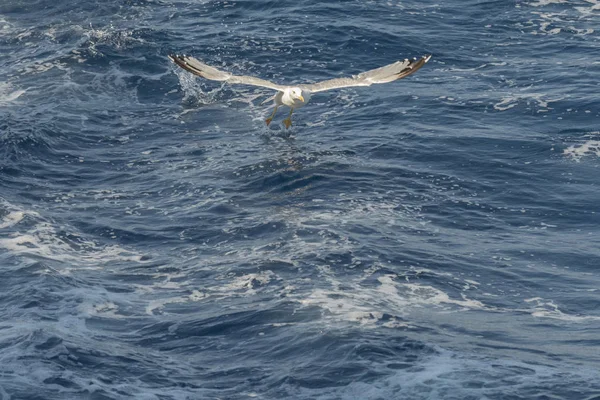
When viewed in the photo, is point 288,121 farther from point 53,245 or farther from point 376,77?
point 53,245

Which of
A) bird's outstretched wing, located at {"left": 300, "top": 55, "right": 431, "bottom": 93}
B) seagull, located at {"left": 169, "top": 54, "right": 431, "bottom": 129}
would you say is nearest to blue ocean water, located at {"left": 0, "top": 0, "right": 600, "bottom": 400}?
seagull, located at {"left": 169, "top": 54, "right": 431, "bottom": 129}

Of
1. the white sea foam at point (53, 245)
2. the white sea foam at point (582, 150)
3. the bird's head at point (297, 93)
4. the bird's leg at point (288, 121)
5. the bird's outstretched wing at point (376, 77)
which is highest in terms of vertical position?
the bird's outstretched wing at point (376, 77)

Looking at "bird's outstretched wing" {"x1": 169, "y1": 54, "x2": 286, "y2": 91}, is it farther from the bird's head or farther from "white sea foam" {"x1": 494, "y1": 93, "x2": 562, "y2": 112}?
"white sea foam" {"x1": 494, "y1": 93, "x2": 562, "y2": 112}

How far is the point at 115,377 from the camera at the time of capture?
69.9ft

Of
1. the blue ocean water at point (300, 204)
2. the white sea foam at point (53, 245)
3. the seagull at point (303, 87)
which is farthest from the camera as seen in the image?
the seagull at point (303, 87)

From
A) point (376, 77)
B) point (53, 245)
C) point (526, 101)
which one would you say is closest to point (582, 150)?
point (526, 101)

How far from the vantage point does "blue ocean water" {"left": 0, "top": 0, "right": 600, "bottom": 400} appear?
2198cm

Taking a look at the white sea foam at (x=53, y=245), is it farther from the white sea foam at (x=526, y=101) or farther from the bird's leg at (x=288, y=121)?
the white sea foam at (x=526, y=101)

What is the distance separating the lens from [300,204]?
30719 millimetres

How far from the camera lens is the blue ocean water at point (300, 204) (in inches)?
866

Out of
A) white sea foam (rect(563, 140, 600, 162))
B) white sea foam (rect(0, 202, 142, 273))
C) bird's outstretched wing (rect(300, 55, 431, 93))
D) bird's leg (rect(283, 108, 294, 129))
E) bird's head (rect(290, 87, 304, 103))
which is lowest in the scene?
white sea foam (rect(0, 202, 142, 273))

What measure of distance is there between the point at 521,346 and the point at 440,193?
8961 mm

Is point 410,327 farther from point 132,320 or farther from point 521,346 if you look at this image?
point 132,320

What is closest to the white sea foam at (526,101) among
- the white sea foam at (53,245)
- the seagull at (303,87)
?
the seagull at (303,87)
